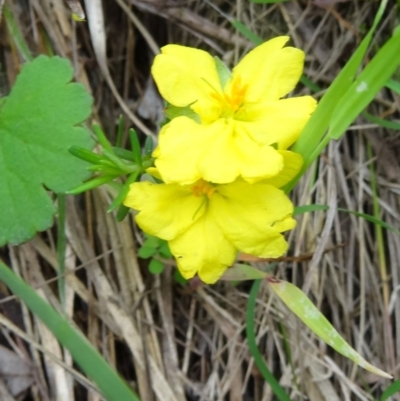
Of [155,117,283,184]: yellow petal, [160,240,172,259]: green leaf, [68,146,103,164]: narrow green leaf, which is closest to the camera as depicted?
[155,117,283,184]: yellow petal

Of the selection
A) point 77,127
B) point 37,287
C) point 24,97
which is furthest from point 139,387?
point 24,97

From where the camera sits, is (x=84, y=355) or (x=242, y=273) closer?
(x=84, y=355)

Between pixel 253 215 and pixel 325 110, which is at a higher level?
pixel 325 110

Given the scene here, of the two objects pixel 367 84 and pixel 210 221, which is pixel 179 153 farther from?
pixel 367 84

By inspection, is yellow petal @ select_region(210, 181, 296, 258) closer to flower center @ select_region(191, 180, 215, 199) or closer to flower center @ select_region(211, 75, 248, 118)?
flower center @ select_region(191, 180, 215, 199)

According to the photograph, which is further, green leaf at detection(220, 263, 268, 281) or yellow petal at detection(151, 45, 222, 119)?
green leaf at detection(220, 263, 268, 281)

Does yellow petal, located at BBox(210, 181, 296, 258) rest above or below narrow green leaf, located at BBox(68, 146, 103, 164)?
below

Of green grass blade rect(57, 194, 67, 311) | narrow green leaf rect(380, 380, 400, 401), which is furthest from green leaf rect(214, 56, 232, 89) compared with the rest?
narrow green leaf rect(380, 380, 400, 401)

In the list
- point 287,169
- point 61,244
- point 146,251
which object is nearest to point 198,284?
point 146,251

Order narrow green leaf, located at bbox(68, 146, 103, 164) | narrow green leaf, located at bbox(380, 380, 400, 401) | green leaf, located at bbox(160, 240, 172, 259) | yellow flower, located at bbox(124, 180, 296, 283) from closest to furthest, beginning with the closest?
yellow flower, located at bbox(124, 180, 296, 283) → narrow green leaf, located at bbox(68, 146, 103, 164) → narrow green leaf, located at bbox(380, 380, 400, 401) → green leaf, located at bbox(160, 240, 172, 259)
